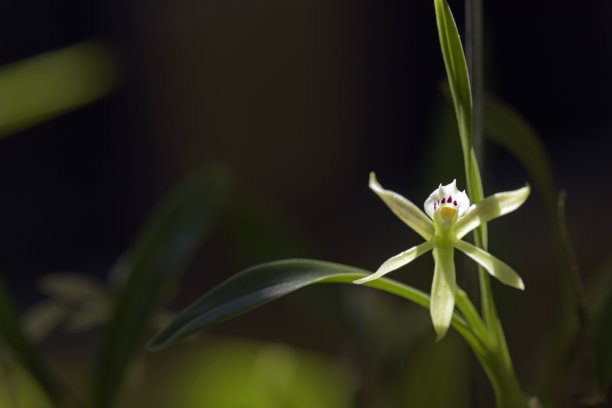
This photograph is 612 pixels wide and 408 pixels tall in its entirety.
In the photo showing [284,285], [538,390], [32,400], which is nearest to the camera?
[284,285]

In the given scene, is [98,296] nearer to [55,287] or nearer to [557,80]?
[55,287]

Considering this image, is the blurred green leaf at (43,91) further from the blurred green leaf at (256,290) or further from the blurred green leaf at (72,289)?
the blurred green leaf at (256,290)

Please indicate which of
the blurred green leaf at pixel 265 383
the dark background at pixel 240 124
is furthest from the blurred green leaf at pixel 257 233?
the dark background at pixel 240 124

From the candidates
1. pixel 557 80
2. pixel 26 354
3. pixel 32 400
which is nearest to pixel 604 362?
pixel 26 354

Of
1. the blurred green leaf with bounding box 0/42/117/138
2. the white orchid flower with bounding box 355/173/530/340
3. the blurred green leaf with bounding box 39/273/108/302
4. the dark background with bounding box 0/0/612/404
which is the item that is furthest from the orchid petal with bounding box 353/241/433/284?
the dark background with bounding box 0/0/612/404

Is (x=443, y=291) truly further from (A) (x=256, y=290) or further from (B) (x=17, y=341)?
(B) (x=17, y=341)

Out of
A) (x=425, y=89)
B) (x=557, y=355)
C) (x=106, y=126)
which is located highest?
(x=557, y=355)

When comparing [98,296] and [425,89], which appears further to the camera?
[425,89]
